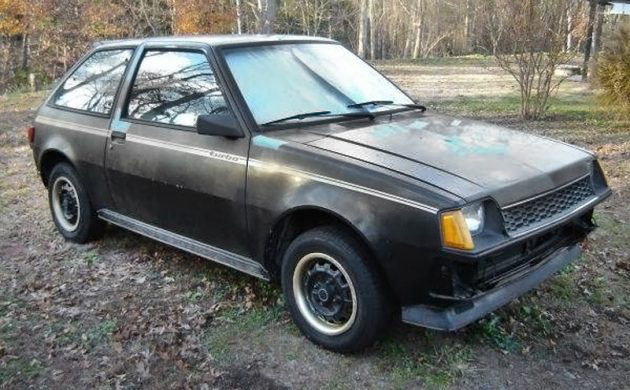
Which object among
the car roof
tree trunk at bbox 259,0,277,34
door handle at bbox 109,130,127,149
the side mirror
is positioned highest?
tree trunk at bbox 259,0,277,34

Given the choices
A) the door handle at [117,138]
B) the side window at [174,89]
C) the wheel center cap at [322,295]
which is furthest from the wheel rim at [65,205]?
the wheel center cap at [322,295]

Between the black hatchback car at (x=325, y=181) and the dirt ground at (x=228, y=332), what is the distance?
0.35 m

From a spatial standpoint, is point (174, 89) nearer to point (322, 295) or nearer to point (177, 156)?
point (177, 156)

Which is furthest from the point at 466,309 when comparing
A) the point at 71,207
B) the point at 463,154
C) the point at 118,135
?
the point at 71,207

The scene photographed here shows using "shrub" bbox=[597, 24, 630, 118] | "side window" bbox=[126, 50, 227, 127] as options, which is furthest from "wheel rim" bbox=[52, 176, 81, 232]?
"shrub" bbox=[597, 24, 630, 118]

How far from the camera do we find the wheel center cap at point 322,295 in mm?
3539

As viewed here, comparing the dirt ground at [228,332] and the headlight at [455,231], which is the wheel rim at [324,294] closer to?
the dirt ground at [228,332]

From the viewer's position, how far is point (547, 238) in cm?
359

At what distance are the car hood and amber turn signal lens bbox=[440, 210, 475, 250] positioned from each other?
5.0 inches

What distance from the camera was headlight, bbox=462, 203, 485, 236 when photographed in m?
3.02

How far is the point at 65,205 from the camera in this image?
5.54 metres

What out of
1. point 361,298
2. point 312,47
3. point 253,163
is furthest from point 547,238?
point 312,47

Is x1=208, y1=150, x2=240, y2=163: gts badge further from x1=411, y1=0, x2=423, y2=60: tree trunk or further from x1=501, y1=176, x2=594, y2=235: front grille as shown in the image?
x1=411, y1=0, x2=423, y2=60: tree trunk

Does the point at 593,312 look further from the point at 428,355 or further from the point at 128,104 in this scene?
the point at 128,104
